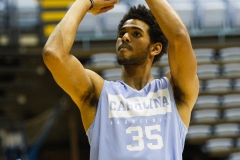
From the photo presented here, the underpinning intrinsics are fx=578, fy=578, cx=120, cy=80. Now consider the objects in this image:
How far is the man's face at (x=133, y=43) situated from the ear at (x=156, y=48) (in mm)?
56

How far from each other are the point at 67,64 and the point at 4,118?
7605 millimetres

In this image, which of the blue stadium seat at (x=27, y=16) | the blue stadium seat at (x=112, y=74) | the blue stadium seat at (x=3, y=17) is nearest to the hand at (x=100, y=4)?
the blue stadium seat at (x=112, y=74)

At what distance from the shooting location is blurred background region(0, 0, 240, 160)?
9508 mm

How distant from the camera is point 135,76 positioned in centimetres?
312

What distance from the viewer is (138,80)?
312 cm

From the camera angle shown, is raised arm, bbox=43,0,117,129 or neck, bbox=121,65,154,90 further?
neck, bbox=121,65,154,90

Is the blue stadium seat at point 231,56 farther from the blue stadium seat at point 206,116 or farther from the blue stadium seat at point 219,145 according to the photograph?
the blue stadium seat at point 219,145

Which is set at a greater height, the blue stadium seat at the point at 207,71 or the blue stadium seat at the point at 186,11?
the blue stadium seat at the point at 186,11

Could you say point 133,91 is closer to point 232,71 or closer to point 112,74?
point 112,74

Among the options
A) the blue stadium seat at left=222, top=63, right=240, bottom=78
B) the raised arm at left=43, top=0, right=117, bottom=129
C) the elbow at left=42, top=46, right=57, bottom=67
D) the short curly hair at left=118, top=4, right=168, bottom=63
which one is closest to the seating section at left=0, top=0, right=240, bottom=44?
the blue stadium seat at left=222, top=63, right=240, bottom=78

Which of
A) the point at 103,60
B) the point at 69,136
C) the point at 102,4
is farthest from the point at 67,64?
the point at 69,136

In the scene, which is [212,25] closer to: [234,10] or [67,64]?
[234,10]

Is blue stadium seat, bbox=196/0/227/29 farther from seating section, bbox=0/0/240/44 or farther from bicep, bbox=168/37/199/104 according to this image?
bicep, bbox=168/37/199/104

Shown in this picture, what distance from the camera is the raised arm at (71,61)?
9.16 feet
